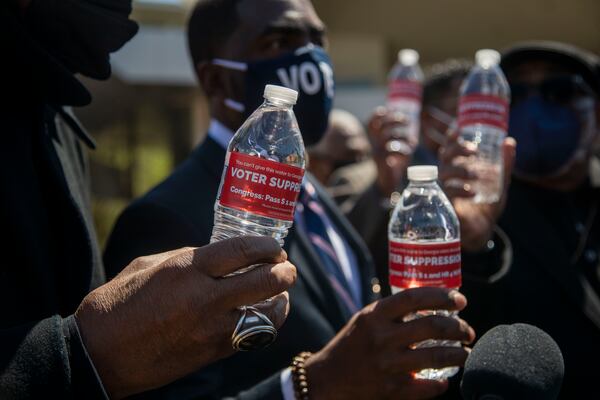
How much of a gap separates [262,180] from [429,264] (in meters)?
0.57

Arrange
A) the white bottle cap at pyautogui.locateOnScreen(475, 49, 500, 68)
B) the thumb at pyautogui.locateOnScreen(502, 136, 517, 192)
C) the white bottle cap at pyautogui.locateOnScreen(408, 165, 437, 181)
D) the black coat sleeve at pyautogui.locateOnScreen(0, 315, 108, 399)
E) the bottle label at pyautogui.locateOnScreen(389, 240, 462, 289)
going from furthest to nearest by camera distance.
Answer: the white bottle cap at pyautogui.locateOnScreen(475, 49, 500, 68) → the thumb at pyautogui.locateOnScreen(502, 136, 517, 192) → the white bottle cap at pyautogui.locateOnScreen(408, 165, 437, 181) → the bottle label at pyautogui.locateOnScreen(389, 240, 462, 289) → the black coat sleeve at pyautogui.locateOnScreen(0, 315, 108, 399)

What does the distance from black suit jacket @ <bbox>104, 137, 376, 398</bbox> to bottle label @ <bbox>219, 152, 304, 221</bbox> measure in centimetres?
71

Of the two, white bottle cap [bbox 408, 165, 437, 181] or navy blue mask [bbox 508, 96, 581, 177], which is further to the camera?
navy blue mask [bbox 508, 96, 581, 177]


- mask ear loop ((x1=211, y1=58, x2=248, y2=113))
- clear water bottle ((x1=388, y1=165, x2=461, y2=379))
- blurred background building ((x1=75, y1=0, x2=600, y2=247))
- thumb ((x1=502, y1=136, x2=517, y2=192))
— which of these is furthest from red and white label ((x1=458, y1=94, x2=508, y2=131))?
blurred background building ((x1=75, y1=0, x2=600, y2=247))

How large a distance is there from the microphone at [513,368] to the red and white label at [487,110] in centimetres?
98

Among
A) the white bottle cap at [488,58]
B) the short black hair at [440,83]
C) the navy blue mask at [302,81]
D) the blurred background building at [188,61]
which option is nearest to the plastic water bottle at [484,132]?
the white bottle cap at [488,58]

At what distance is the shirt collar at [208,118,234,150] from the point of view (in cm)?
257

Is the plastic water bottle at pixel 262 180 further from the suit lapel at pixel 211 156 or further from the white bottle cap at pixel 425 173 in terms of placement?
the suit lapel at pixel 211 156

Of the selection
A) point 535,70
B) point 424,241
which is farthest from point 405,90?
point 424,241

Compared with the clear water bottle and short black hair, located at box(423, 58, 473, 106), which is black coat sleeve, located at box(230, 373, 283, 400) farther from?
short black hair, located at box(423, 58, 473, 106)

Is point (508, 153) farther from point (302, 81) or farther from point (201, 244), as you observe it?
point (201, 244)

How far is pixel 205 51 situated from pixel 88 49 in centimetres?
93

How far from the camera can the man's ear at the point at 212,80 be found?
107 inches

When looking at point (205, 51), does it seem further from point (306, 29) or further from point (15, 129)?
Answer: point (15, 129)
